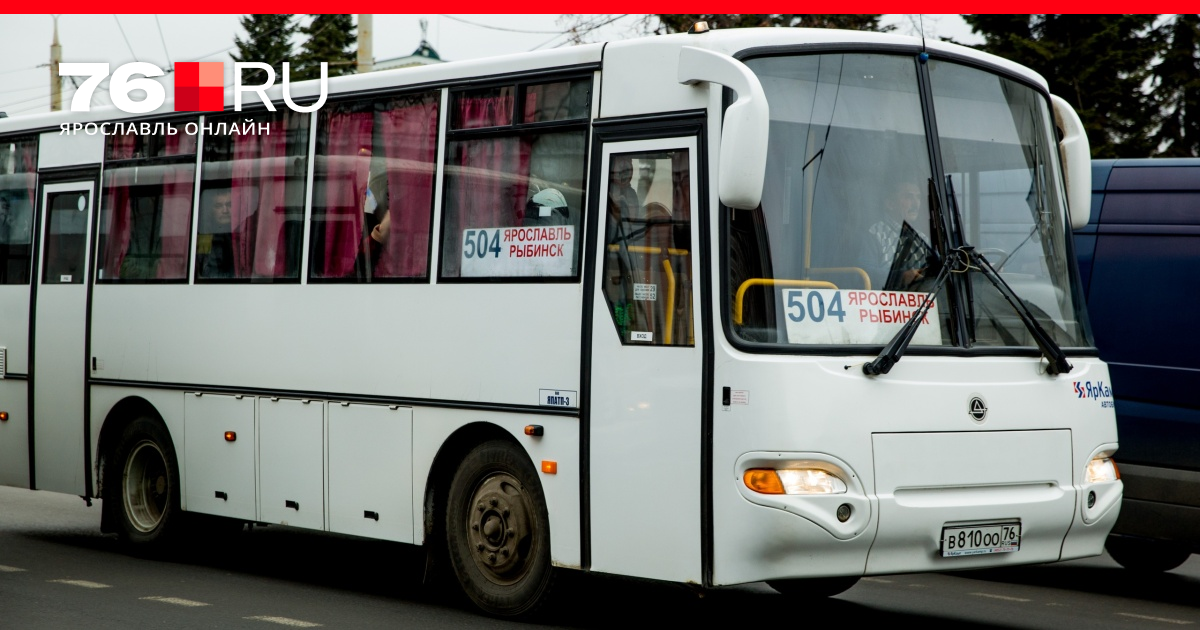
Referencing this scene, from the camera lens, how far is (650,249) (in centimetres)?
788

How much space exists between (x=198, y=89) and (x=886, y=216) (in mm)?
5585

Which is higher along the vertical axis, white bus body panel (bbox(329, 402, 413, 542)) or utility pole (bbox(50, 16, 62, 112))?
utility pole (bbox(50, 16, 62, 112))

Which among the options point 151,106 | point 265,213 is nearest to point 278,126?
point 265,213

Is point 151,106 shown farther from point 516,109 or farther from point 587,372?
point 587,372

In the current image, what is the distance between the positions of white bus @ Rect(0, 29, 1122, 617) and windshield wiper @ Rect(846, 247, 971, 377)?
13 millimetres

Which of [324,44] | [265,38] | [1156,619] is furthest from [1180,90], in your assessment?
[265,38]

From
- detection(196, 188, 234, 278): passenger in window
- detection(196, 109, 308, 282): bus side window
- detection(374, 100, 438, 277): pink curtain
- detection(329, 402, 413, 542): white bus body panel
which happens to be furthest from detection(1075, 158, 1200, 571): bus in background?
detection(196, 188, 234, 278): passenger in window

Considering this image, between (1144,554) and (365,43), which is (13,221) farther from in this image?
(1144,554)

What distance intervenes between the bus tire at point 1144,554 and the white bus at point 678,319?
8.95 feet

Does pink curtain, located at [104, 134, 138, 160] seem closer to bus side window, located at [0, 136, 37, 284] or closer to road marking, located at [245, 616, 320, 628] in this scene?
bus side window, located at [0, 136, 37, 284]

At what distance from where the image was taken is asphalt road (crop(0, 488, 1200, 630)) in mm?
8875

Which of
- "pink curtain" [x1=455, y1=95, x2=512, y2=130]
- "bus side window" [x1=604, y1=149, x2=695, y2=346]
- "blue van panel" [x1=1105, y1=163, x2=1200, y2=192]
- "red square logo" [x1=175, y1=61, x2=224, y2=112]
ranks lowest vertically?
"bus side window" [x1=604, y1=149, x2=695, y2=346]

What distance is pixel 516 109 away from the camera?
28.8 feet

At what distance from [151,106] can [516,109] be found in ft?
13.4
